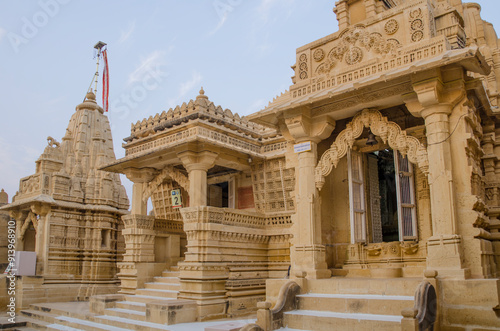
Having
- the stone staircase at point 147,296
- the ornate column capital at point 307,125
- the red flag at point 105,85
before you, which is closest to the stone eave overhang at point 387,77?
the ornate column capital at point 307,125

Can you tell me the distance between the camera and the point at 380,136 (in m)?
8.95

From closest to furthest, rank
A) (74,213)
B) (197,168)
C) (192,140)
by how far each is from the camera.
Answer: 1. (192,140)
2. (197,168)
3. (74,213)

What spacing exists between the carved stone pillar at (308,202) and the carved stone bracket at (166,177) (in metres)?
5.53

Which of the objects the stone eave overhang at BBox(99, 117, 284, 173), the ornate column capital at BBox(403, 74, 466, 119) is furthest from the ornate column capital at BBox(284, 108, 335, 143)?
the stone eave overhang at BBox(99, 117, 284, 173)

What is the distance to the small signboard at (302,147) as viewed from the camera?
959 cm

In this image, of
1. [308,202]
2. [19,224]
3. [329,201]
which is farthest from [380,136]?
[19,224]

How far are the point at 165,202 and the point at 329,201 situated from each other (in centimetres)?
840

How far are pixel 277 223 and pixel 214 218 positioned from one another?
7.88 feet

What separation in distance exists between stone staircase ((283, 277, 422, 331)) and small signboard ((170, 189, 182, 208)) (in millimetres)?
8290

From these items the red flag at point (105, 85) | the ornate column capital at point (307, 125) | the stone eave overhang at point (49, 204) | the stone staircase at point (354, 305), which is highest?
the red flag at point (105, 85)

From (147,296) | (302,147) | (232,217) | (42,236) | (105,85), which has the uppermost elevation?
(105,85)

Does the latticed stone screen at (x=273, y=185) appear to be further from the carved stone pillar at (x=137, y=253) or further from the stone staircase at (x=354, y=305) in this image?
the stone staircase at (x=354, y=305)

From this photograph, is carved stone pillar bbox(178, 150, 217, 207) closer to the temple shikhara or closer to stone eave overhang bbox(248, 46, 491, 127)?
the temple shikhara

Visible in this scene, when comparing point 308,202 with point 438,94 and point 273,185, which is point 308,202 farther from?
point 273,185
